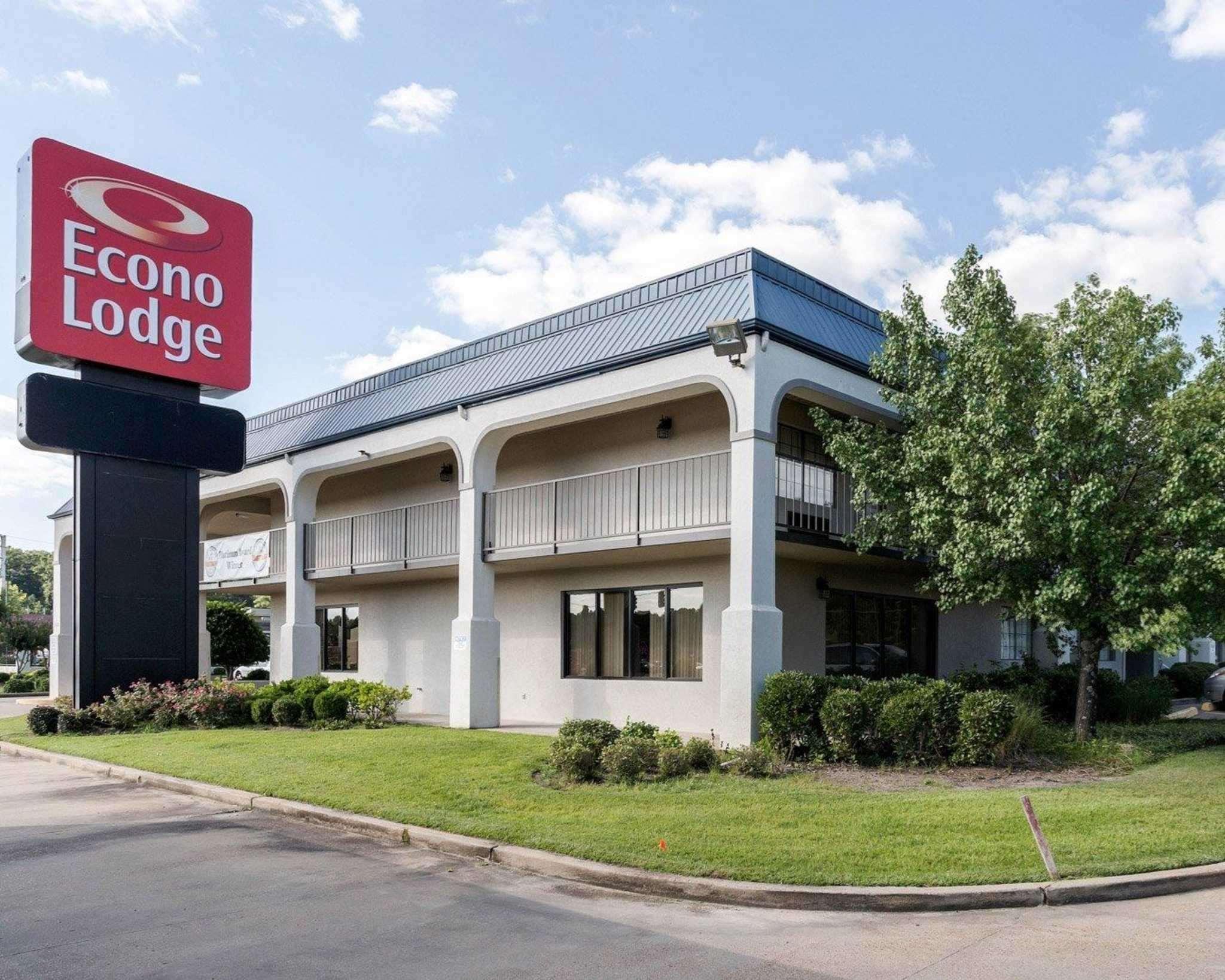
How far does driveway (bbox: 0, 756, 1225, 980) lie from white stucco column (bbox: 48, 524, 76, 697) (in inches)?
1021

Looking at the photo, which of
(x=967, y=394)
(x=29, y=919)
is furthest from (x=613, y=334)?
(x=29, y=919)

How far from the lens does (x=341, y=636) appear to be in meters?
26.7

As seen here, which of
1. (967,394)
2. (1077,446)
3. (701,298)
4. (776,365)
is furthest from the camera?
(701,298)

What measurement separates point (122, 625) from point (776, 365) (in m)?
13.5

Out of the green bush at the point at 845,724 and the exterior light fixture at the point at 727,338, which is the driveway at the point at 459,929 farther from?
the exterior light fixture at the point at 727,338

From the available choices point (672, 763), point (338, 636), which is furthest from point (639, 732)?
point (338, 636)

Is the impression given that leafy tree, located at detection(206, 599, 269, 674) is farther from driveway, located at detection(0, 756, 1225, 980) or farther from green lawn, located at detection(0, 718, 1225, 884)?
driveway, located at detection(0, 756, 1225, 980)

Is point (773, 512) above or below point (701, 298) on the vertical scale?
below

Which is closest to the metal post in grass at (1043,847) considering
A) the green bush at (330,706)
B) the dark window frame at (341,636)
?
the green bush at (330,706)

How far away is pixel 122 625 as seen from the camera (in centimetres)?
2005

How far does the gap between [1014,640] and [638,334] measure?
13.8 metres

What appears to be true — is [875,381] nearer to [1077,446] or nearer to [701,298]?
[701,298]

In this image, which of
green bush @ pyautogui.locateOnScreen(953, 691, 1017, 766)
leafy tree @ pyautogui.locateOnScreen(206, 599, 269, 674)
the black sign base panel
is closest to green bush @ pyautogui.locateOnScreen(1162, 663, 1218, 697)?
green bush @ pyautogui.locateOnScreen(953, 691, 1017, 766)

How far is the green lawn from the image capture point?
827cm
